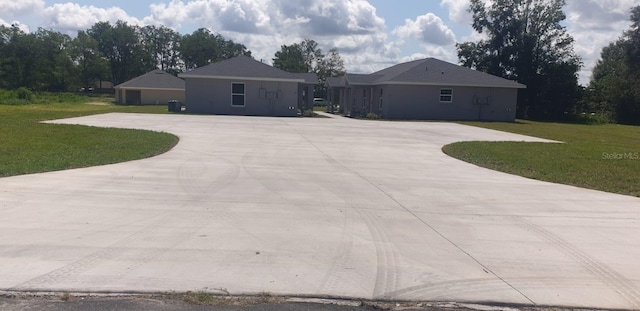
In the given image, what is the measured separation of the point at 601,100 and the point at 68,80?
7452 centimetres

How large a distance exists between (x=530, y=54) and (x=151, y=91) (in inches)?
1589

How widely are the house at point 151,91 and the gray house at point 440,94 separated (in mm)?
26172

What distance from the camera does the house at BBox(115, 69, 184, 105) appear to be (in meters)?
61.0

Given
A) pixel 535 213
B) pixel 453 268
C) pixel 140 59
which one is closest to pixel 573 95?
pixel 535 213

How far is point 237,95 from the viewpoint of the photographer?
39031 millimetres

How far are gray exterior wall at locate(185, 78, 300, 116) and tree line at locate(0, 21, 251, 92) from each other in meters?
54.3

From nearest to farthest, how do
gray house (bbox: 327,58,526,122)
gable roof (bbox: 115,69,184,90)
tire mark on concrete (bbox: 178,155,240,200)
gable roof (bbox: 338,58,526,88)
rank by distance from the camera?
tire mark on concrete (bbox: 178,155,240,200)
gable roof (bbox: 338,58,526,88)
gray house (bbox: 327,58,526,122)
gable roof (bbox: 115,69,184,90)

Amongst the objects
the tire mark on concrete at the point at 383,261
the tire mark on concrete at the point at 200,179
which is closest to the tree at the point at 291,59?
the tire mark on concrete at the point at 200,179

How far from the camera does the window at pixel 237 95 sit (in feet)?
128

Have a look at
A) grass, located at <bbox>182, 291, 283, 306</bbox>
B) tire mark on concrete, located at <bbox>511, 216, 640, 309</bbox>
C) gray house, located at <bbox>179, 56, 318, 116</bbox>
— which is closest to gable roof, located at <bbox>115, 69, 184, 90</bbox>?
gray house, located at <bbox>179, 56, 318, 116</bbox>

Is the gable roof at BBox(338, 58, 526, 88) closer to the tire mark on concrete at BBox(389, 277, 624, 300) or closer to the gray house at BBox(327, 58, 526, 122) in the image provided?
the gray house at BBox(327, 58, 526, 122)

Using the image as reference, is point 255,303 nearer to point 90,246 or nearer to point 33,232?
point 90,246

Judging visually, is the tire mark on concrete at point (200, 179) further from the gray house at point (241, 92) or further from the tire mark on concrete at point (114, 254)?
the gray house at point (241, 92)

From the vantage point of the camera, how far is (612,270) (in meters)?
5.89
